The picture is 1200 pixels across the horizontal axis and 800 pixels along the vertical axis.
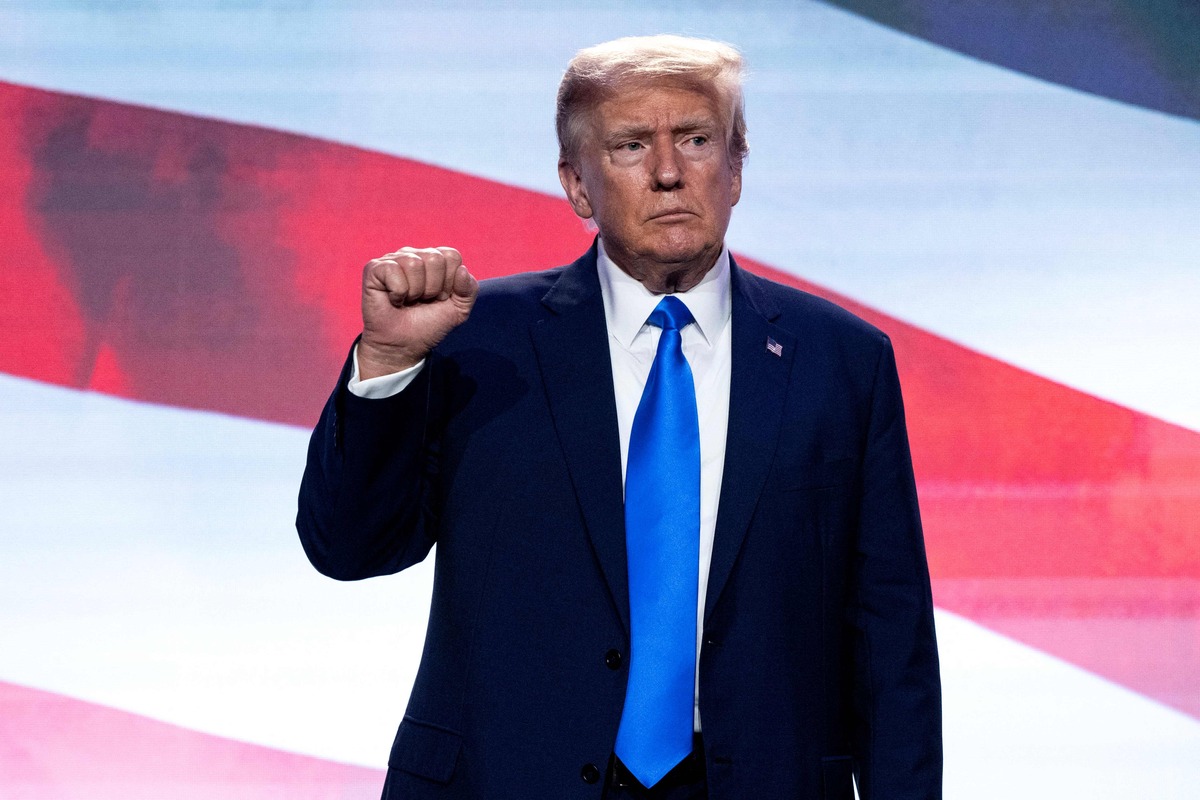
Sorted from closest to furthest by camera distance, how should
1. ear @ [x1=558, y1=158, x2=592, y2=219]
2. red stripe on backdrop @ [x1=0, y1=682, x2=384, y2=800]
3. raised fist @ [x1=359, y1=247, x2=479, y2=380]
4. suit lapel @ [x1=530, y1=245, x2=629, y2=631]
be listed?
raised fist @ [x1=359, y1=247, x2=479, y2=380] < suit lapel @ [x1=530, y1=245, x2=629, y2=631] < ear @ [x1=558, y1=158, x2=592, y2=219] < red stripe on backdrop @ [x1=0, y1=682, x2=384, y2=800]

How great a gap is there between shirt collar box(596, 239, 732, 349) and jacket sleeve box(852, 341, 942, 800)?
0.70ft

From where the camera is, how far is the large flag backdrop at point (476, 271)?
2545 mm

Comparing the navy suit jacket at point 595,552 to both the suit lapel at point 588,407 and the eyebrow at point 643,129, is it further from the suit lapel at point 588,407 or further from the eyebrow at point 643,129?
the eyebrow at point 643,129

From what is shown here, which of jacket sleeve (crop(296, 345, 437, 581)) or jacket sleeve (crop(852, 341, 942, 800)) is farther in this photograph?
jacket sleeve (crop(852, 341, 942, 800))

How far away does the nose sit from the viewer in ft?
4.97

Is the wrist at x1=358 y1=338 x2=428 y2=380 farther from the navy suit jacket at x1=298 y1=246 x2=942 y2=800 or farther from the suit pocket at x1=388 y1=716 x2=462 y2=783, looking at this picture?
the suit pocket at x1=388 y1=716 x2=462 y2=783

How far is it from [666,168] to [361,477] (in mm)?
504

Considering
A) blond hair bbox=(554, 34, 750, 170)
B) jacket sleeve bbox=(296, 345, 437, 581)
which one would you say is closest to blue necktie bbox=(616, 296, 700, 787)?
jacket sleeve bbox=(296, 345, 437, 581)

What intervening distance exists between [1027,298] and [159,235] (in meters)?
1.73

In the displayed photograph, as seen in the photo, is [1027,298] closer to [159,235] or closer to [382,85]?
[382,85]

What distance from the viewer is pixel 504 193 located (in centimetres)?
261

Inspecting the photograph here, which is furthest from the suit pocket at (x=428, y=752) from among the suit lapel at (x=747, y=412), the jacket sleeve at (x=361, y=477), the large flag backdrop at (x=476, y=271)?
the large flag backdrop at (x=476, y=271)

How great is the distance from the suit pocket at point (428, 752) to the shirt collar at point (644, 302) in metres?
0.49

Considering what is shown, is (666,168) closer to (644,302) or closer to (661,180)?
(661,180)
